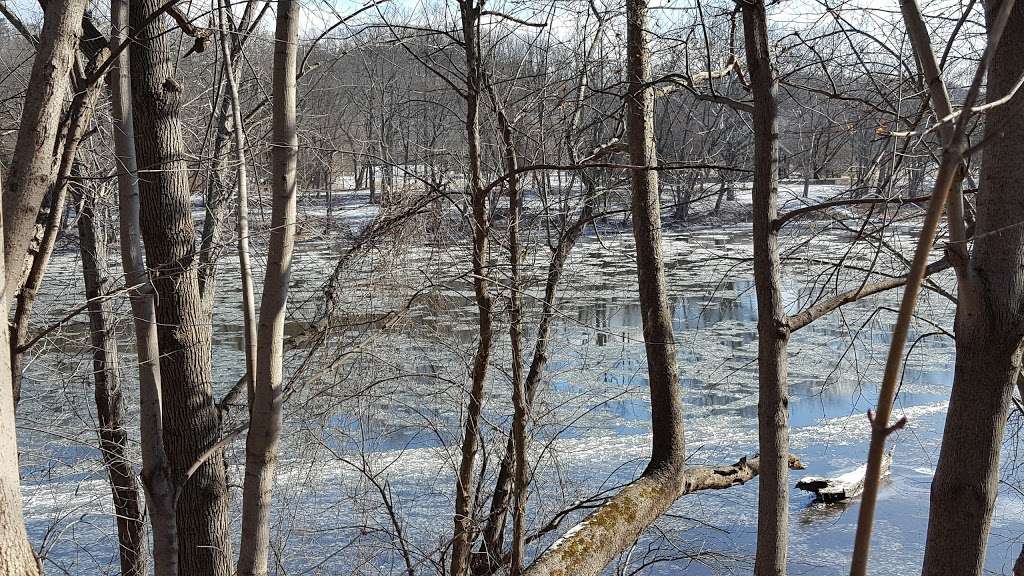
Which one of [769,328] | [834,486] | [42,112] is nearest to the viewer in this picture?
[42,112]

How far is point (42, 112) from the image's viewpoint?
9.14ft

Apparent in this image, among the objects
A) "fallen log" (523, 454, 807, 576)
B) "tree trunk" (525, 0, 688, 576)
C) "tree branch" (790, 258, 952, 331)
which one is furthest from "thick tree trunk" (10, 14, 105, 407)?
"tree branch" (790, 258, 952, 331)

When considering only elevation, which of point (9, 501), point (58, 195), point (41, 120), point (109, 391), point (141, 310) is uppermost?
point (41, 120)

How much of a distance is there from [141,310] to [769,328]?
10.3 ft

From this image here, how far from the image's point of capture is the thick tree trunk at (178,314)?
5.28m

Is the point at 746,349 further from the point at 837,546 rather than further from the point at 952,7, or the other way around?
the point at 952,7

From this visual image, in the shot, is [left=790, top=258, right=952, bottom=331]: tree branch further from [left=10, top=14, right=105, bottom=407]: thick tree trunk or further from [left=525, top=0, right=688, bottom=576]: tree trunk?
[left=10, top=14, right=105, bottom=407]: thick tree trunk

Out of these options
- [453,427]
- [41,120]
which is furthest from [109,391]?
[41,120]

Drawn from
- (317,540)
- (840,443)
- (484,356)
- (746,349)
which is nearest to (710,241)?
(746,349)

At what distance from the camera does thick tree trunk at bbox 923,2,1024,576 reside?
3.27 m

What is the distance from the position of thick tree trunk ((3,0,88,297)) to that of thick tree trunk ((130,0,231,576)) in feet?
7.63

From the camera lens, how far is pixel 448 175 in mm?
4969

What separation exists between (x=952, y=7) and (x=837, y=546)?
15.0 ft

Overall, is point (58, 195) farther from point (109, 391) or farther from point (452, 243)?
point (109, 391)
